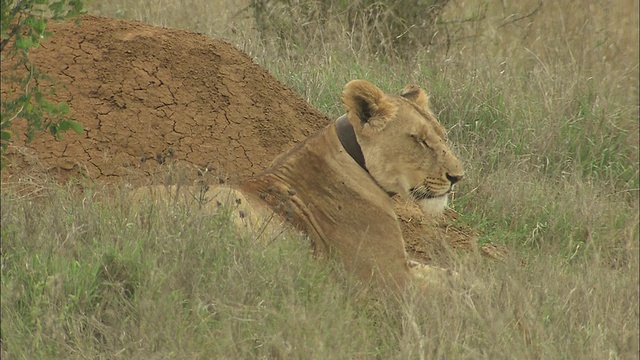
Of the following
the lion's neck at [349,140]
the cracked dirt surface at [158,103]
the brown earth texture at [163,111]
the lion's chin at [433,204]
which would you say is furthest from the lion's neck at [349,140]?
the cracked dirt surface at [158,103]

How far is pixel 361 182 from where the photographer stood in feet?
16.5

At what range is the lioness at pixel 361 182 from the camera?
16.4ft

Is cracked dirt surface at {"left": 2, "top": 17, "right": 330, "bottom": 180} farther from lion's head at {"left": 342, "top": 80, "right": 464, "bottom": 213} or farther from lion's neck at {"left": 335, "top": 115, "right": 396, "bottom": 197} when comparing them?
lion's head at {"left": 342, "top": 80, "right": 464, "bottom": 213}

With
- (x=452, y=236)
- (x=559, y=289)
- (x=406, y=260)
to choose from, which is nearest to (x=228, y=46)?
(x=452, y=236)

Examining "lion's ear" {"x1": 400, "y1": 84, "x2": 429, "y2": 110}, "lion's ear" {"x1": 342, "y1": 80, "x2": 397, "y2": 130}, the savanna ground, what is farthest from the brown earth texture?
"lion's ear" {"x1": 342, "y1": 80, "x2": 397, "y2": 130}

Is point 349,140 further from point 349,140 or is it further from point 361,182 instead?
point 361,182

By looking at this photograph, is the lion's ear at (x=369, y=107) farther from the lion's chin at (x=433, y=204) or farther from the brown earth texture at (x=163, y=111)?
the brown earth texture at (x=163, y=111)

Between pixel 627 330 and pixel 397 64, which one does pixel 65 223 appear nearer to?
pixel 627 330

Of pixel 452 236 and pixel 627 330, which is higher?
pixel 627 330

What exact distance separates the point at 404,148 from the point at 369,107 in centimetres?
26

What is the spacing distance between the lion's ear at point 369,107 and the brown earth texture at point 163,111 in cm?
90

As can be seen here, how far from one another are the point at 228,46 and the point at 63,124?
228cm

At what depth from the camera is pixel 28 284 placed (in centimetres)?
423

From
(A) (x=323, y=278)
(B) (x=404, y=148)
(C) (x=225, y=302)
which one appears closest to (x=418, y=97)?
(B) (x=404, y=148)
